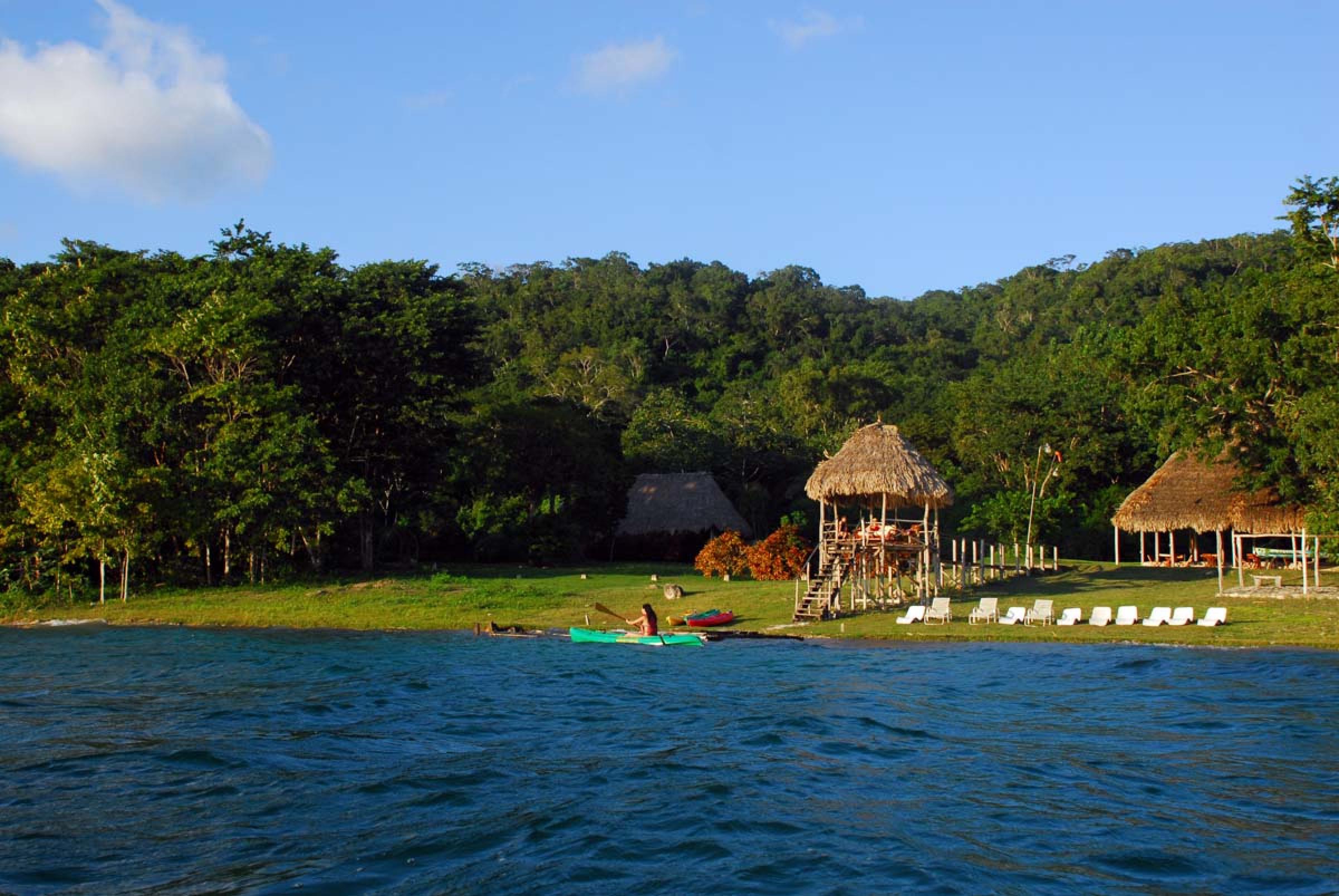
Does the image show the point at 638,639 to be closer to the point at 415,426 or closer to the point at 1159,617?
the point at 1159,617

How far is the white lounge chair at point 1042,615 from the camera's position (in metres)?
24.6

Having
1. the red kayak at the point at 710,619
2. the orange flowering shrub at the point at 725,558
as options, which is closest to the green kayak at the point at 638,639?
the red kayak at the point at 710,619

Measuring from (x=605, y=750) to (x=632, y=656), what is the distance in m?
8.48

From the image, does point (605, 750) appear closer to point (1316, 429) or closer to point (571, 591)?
point (571, 591)

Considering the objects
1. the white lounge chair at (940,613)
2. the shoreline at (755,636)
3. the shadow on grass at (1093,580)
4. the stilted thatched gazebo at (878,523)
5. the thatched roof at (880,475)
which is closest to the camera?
the shoreline at (755,636)

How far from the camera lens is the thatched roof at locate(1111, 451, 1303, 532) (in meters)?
35.1

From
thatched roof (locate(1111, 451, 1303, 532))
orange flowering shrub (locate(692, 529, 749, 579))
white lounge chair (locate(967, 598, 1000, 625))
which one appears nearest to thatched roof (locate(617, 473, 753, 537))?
orange flowering shrub (locate(692, 529, 749, 579))

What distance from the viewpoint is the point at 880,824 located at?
1195 cm

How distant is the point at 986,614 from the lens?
25.2m

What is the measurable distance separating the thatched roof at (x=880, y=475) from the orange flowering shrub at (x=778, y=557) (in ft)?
10.4

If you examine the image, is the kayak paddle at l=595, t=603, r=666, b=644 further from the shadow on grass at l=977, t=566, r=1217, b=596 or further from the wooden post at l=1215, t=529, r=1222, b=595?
the wooden post at l=1215, t=529, r=1222, b=595

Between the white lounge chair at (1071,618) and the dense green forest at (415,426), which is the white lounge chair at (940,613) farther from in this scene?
the dense green forest at (415,426)

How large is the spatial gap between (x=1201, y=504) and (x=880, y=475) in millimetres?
12473

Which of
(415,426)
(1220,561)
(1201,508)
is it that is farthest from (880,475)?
(415,426)
